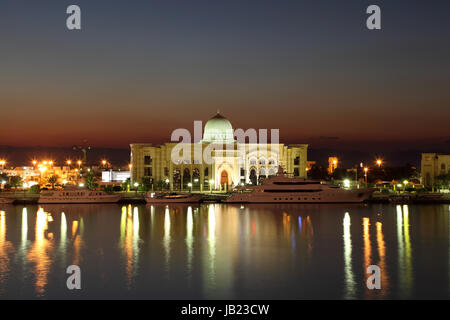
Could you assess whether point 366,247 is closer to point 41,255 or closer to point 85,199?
point 41,255

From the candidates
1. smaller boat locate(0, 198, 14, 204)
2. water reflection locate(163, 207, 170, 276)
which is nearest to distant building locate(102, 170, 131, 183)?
smaller boat locate(0, 198, 14, 204)

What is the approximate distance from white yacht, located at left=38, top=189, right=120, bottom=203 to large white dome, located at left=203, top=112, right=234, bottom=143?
102 feet

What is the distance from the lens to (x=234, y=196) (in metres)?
69.4

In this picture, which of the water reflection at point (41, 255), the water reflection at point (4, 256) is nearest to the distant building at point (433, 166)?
the water reflection at point (41, 255)

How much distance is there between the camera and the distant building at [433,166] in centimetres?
9238

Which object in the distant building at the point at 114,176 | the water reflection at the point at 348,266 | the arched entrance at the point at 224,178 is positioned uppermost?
the distant building at the point at 114,176

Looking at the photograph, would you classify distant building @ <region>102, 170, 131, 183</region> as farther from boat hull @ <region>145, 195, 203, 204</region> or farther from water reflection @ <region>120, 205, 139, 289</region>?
water reflection @ <region>120, 205, 139, 289</region>

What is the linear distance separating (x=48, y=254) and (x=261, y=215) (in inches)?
996

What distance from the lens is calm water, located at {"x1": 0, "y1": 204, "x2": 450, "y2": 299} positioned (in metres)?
25.4

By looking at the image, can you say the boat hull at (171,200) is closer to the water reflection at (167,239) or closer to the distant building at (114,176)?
the water reflection at (167,239)

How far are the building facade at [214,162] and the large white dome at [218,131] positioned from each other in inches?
19.8
